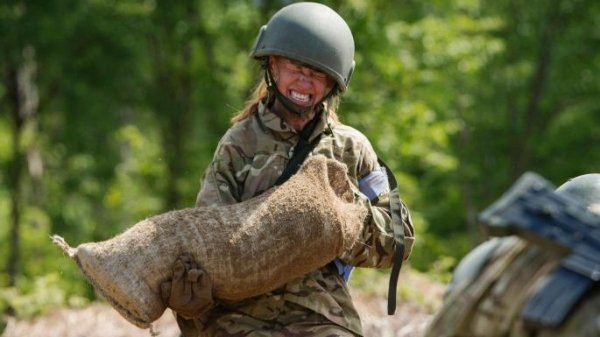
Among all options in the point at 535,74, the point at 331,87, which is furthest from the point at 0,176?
the point at 331,87

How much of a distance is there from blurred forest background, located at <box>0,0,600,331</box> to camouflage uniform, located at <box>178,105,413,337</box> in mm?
17778

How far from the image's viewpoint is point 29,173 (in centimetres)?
3744

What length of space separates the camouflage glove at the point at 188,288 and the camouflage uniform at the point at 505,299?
2.19 meters

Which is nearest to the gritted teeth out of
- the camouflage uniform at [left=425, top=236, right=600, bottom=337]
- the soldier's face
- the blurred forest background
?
the soldier's face

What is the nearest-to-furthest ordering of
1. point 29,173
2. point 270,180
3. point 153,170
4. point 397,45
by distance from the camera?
1. point 270,180
2. point 397,45
3. point 153,170
4. point 29,173

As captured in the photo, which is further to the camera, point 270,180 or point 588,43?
point 588,43

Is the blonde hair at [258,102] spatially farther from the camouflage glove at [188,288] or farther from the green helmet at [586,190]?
the green helmet at [586,190]

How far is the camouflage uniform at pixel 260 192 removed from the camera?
224 inches

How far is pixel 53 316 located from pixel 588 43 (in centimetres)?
1989

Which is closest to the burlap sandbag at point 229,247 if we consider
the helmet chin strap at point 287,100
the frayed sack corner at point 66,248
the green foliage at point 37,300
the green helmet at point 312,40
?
the frayed sack corner at point 66,248

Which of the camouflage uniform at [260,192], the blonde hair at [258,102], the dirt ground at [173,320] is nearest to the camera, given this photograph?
the camouflage uniform at [260,192]

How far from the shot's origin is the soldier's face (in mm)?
5953

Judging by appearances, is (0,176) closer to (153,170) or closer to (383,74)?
(153,170)

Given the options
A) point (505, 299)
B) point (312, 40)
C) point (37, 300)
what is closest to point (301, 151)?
point (312, 40)
